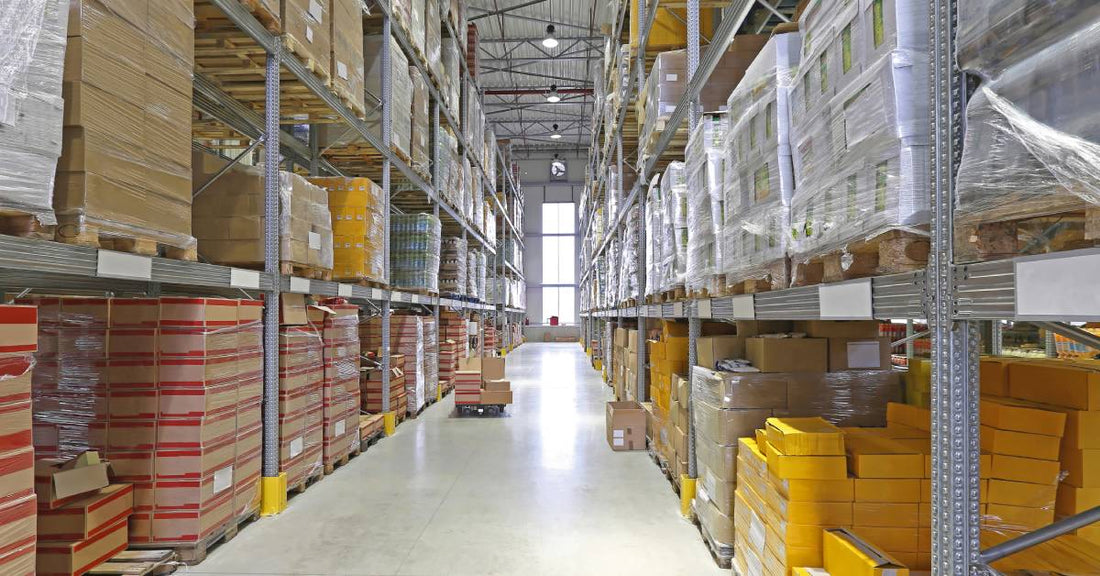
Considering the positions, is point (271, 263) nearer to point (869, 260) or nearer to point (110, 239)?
point (110, 239)

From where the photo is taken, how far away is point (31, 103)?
2303 millimetres

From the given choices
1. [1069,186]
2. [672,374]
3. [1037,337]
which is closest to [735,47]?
[672,374]

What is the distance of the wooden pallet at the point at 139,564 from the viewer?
3178 millimetres

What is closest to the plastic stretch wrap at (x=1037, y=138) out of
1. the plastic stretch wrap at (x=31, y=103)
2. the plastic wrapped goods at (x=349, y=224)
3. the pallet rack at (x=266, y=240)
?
the plastic stretch wrap at (x=31, y=103)

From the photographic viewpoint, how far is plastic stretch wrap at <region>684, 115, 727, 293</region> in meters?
3.54

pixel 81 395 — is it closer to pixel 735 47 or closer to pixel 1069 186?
pixel 1069 186

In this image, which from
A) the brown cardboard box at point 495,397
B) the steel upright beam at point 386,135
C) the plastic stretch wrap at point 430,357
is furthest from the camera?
the plastic stretch wrap at point 430,357

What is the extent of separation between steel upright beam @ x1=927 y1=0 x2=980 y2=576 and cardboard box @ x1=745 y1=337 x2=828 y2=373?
196cm

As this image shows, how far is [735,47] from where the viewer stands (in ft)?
14.6

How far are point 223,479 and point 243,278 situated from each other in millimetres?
1320

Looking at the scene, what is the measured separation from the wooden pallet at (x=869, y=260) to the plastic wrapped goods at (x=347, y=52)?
4.68 meters

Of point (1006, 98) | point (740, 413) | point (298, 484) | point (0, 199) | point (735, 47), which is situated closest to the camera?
point (1006, 98)

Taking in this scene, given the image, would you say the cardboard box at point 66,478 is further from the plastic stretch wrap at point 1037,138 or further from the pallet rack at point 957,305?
the plastic stretch wrap at point 1037,138

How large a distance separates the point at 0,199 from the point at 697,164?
3.55m
